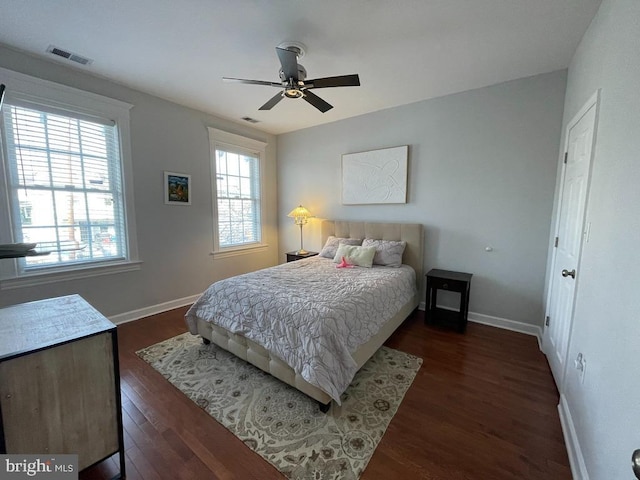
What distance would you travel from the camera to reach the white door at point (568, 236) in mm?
1827

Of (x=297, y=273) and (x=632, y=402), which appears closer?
(x=632, y=402)

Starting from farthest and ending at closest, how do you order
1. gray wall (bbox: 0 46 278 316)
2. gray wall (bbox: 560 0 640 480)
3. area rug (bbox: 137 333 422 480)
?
gray wall (bbox: 0 46 278 316) < area rug (bbox: 137 333 422 480) < gray wall (bbox: 560 0 640 480)

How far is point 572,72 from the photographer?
94.3 inches

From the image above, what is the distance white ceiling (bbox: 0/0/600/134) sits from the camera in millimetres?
1846

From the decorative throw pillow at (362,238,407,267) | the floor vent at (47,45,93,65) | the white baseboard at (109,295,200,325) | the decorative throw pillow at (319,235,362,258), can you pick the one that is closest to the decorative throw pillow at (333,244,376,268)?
the decorative throw pillow at (362,238,407,267)

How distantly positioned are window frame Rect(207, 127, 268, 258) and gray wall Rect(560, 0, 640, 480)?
4121mm

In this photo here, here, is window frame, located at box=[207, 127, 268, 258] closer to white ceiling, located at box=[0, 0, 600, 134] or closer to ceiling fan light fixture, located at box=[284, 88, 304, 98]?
white ceiling, located at box=[0, 0, 600, 134]

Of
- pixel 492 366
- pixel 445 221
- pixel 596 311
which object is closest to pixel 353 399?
pixel 492 366

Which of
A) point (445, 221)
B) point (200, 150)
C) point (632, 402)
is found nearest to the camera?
point (632, 402)

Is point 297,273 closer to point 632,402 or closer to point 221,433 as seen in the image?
point 221,433

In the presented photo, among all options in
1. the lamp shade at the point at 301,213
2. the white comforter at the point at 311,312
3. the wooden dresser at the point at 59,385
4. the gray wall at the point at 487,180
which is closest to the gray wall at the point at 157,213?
the white comforter at the point at 311,312

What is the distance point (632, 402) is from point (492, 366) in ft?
4.96

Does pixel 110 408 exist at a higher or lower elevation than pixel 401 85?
lower

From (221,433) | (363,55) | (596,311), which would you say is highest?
(363,55)
